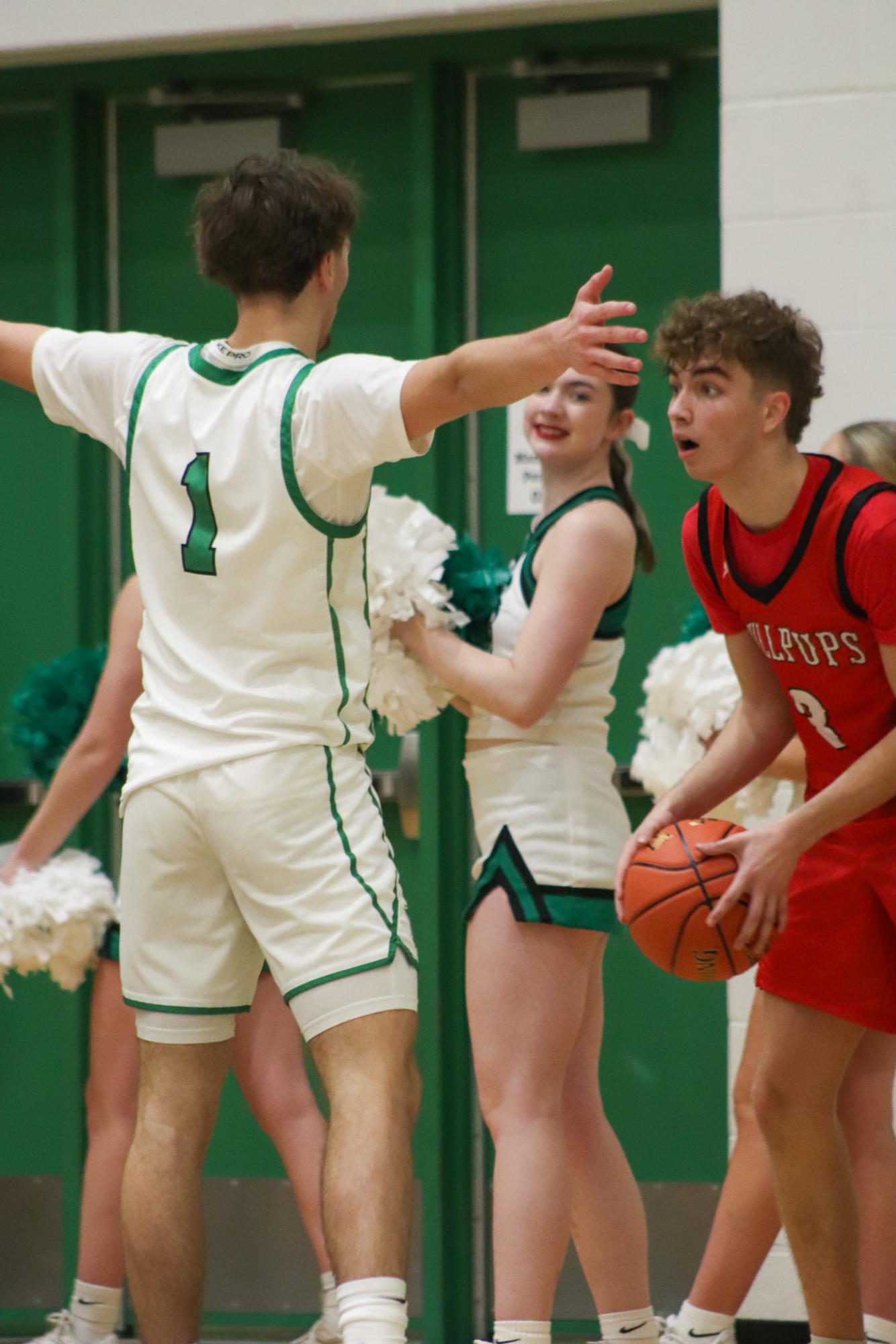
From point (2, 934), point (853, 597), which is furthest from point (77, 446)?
point (853, 597)

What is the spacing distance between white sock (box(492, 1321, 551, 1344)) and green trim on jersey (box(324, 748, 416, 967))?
0.87m

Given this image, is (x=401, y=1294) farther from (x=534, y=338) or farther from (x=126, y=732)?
(x=126, y=732)

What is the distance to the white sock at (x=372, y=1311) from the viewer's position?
7.79 ft

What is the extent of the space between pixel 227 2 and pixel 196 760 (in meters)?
2.80

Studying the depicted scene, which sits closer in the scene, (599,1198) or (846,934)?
(846,934)

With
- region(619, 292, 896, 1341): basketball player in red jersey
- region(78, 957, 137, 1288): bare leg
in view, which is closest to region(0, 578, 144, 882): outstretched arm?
region(78, 957, 137, 1288): bare leg

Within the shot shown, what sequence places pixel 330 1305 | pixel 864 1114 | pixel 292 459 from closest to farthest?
pixel 292 459 → pixel 864 1114 → pixel 330 1305

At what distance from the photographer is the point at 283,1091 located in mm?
3773

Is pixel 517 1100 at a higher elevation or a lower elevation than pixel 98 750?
lower

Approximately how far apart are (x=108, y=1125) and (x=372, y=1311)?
1560 millimetres

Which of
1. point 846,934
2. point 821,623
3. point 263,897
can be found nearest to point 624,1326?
point 846,934

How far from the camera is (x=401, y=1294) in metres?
2.43

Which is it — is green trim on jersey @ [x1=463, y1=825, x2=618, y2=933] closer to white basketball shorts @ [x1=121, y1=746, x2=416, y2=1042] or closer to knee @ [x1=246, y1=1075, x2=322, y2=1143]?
white basketball shorts @ [x1=121, y1=746, x2=416, y2=1042]

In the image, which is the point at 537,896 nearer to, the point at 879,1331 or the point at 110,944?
the point at 879,1331
